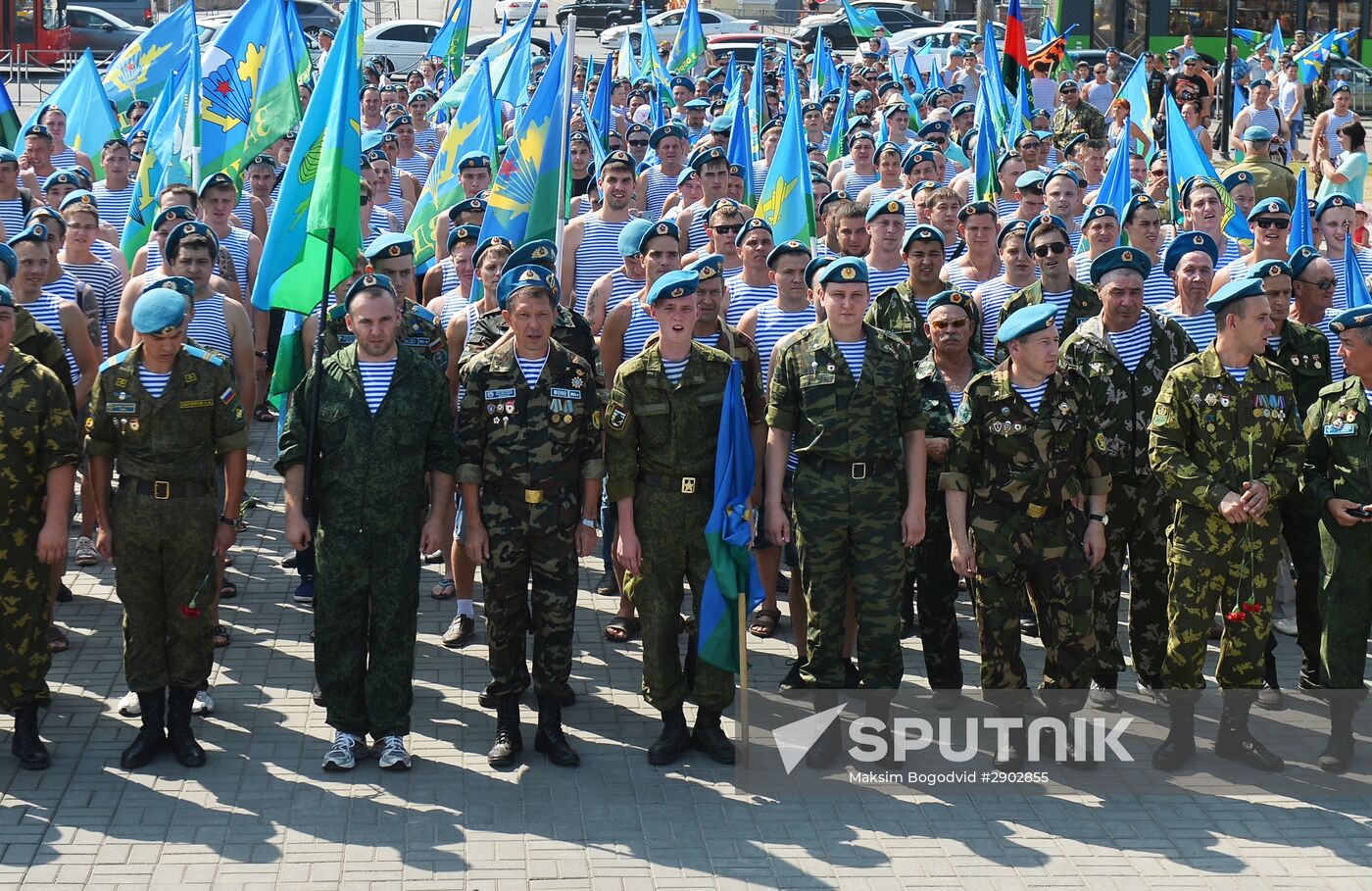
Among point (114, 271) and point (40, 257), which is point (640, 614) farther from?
point (114, 271)

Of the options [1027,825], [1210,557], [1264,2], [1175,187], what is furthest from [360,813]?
[1264,2]

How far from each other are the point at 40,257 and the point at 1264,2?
105 feet

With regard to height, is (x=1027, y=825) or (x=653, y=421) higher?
(x=653, y=421)

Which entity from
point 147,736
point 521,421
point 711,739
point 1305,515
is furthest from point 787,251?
point 147,736

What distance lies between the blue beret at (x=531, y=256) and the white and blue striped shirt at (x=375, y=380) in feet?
4.43

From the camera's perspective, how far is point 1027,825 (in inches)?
254

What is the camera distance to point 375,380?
671 cm

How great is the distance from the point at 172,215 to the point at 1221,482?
21.6 feet

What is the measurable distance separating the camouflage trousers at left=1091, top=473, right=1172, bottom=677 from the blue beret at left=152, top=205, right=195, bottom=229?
19.5 feet

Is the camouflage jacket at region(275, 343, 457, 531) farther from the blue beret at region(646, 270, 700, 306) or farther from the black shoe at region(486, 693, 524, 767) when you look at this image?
the blue beret at region(646, 270, 700, 306)

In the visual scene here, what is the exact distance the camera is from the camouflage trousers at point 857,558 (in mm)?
6957

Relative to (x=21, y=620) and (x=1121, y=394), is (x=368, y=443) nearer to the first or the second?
(x=21, y=620)

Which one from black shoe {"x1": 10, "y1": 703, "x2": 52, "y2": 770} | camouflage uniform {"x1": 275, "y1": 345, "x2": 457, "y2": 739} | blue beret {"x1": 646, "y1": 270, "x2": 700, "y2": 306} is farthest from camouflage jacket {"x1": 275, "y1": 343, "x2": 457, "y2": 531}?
black shoe {"x1": 10, "y1": 703, "x2": 52, "y2": 770}

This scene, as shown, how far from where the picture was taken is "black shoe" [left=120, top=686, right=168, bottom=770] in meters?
6.82
